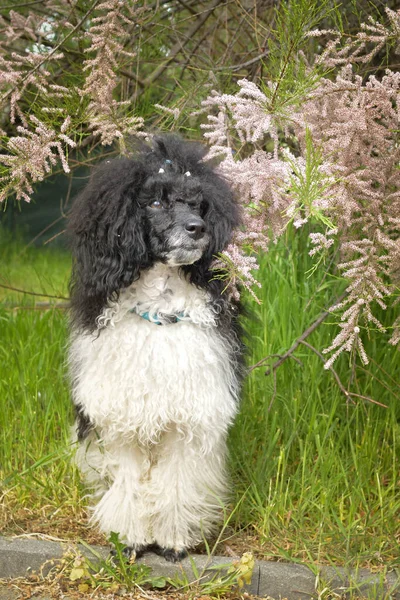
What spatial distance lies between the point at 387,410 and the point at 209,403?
1.09 meters

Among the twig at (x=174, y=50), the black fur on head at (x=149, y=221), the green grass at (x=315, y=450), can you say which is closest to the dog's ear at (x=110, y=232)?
the black fur on head at (x=149, y=221)

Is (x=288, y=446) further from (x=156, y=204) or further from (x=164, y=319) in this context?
(x=156, y=204)

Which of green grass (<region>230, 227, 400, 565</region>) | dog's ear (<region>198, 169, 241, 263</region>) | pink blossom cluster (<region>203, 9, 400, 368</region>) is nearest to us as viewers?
pink blossom cluster (<region>203, 9, 400, 368</region>)

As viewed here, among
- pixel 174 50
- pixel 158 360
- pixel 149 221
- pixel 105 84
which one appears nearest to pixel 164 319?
pixel 158 360

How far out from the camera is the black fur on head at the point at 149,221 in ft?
7.79

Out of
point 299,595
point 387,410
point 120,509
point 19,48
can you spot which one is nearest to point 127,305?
point 120,509

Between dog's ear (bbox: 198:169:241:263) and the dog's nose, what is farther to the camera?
dog's ear (bbox: 198:169:241:263)

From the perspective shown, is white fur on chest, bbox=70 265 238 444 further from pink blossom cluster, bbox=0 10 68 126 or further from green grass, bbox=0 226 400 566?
pink blossom cluster, bbox=0 10 68 126

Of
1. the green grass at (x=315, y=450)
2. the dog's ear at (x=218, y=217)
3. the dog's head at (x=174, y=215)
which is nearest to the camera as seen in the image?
the dog's head at (x=174, y=215)

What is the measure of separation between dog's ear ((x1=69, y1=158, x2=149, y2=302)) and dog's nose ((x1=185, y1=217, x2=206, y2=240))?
0.17 metres

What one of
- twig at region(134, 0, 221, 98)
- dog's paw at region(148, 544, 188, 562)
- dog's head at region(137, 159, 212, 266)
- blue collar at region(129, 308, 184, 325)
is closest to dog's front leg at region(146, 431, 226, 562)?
dog's paw at region(148, 544, 188, 562)

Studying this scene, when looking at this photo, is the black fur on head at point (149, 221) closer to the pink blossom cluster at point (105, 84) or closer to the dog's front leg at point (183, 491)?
the pink blossom cluster at point (105, 84)

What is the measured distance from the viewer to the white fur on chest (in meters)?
2.47

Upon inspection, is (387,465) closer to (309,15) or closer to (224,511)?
(224,511)
